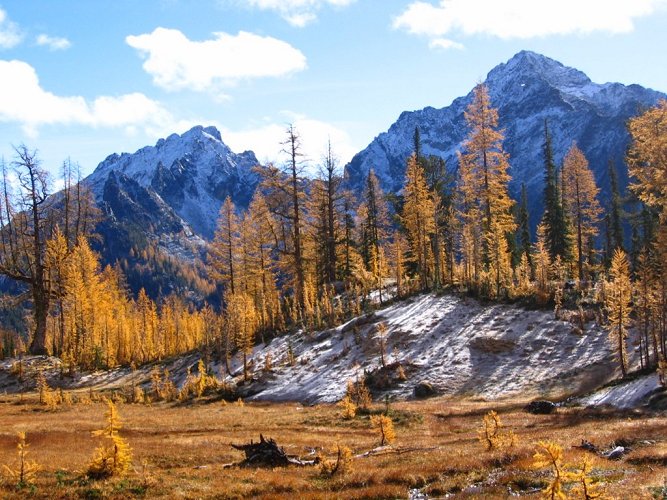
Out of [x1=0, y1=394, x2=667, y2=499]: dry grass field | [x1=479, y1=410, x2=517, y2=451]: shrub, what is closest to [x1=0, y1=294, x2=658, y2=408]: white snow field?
[x1=0, y1=394, x2=667, y2=499]: dry grass field

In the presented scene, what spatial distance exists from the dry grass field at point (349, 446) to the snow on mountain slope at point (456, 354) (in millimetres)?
3137

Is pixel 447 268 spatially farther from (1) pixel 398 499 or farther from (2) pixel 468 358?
(1) pixel 398 499

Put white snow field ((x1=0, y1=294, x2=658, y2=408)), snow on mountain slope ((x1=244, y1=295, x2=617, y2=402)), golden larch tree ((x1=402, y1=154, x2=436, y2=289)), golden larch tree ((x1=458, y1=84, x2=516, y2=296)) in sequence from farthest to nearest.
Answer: golden larch tree ((x1=402, y1=154, x2=436, y2=289)) < golden larch tree ((x1=458, y1=84, x2=516, y2=296)) < snow on mountain slope ((x1=244, y1=295, x2=617, y2=402)) < white snow field ((x1=0, y1=294, x2=658, y2=408))

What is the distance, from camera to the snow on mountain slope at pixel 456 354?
3156 centimetres

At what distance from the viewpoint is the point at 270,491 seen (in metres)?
14.7

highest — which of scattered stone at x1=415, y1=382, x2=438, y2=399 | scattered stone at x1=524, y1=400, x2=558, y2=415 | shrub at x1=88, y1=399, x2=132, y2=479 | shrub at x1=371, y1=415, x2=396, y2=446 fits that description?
shrub at x1=88, y1=399, x2=132, y2=479

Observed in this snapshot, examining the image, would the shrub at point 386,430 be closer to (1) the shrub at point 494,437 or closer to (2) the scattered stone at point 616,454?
(1) the shrub at point 494,437

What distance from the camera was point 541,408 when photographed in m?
25.6

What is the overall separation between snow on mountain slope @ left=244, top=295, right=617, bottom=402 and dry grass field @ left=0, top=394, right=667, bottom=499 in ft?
10.3

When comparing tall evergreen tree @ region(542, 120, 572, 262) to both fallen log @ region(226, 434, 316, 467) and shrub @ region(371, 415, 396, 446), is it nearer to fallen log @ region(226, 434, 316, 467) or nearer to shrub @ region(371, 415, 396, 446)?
shrub @ region(371, 415, 396, 446)

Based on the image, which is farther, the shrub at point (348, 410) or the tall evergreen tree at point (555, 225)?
the tall evergreen tree at point (555, 225)

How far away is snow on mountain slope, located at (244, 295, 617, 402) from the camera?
31562mm

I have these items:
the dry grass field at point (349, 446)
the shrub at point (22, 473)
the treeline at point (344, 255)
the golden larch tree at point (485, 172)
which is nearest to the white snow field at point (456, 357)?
the treeline at point (344, 255)

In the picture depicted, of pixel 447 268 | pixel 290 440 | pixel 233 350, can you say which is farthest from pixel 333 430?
pixel 447 268
